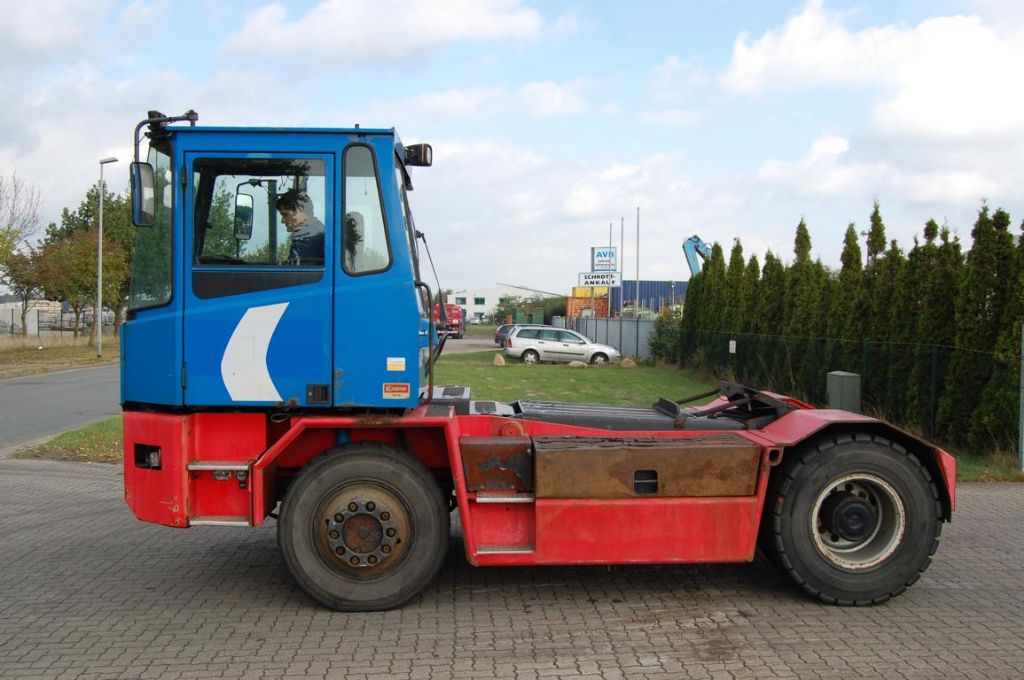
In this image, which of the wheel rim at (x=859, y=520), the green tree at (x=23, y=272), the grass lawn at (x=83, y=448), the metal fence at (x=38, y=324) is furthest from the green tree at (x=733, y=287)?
the metal fence at (x=38, y=324)

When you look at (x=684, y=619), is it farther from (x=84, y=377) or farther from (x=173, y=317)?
(x=84, y=377)

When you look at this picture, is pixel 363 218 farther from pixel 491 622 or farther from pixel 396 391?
pixel 491 622

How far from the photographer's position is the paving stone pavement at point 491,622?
4.55 m

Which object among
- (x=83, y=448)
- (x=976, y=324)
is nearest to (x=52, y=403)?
(x=83, y=448)

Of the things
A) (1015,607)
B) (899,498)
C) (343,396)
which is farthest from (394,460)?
(1015,607)

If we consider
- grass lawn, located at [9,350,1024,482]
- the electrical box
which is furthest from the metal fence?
the electrical box

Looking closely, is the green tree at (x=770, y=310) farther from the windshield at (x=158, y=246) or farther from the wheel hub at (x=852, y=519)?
the windshield at (x=158, y=246)

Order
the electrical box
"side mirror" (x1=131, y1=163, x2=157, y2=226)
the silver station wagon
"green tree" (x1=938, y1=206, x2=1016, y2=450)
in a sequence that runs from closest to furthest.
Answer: "side mirror" (x1=131, y1=163, x2=157, y2=226) → the electrical box → "green tree" (x1=938, y1=206, x2=1016, y2=450) → the silver station wagon

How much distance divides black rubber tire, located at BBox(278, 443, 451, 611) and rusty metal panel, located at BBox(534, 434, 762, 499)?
720mm

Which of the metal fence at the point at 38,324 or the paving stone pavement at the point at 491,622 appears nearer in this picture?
the paving stone pavement at the point at 491,622

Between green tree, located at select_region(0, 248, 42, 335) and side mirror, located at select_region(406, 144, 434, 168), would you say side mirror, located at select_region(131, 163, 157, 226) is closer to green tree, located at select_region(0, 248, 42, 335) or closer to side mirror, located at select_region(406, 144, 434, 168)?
side mirror, located at select_region(406, 144, 434, 168)

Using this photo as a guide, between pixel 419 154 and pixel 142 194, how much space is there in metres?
1.70

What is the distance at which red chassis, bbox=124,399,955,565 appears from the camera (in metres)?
5.32

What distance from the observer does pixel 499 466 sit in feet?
17.8
